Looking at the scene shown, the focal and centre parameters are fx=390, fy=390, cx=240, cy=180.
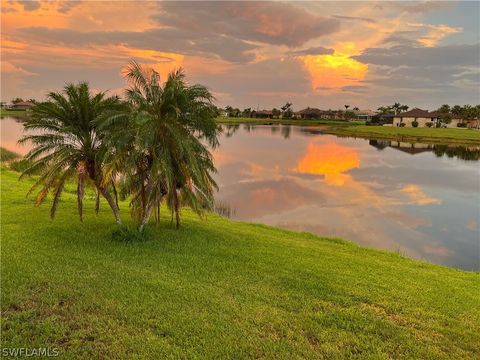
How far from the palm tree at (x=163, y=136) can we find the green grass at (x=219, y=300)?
2.67 m

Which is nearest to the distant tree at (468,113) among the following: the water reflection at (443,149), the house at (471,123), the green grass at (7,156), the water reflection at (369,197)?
the house at (471,123)

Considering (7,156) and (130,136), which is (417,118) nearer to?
(7,156)

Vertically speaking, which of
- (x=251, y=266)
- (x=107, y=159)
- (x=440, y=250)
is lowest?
(x=440, y=250)

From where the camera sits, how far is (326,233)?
1096 inches

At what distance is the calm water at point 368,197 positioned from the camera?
88.5 ft

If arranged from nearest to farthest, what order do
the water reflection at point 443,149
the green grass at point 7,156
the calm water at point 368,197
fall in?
the calm water at point 368,197 < the green grass at point 7,156 < the water reflection at point 443,149

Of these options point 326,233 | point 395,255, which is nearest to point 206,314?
point 395,255

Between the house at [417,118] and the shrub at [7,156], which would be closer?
the shrub at [7,156]

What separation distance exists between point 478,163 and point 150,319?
70733mm

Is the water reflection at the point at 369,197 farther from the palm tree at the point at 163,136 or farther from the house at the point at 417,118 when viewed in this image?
the house at the point at 417,118

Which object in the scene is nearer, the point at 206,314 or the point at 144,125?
the point at 206,314

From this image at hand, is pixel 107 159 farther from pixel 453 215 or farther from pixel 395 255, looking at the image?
pixel 453 215

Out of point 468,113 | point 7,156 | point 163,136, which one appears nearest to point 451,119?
point 468,113

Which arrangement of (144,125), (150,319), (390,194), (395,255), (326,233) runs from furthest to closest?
(390,194) < (326,233) < (395,255) < (144,125) < (150,319)
